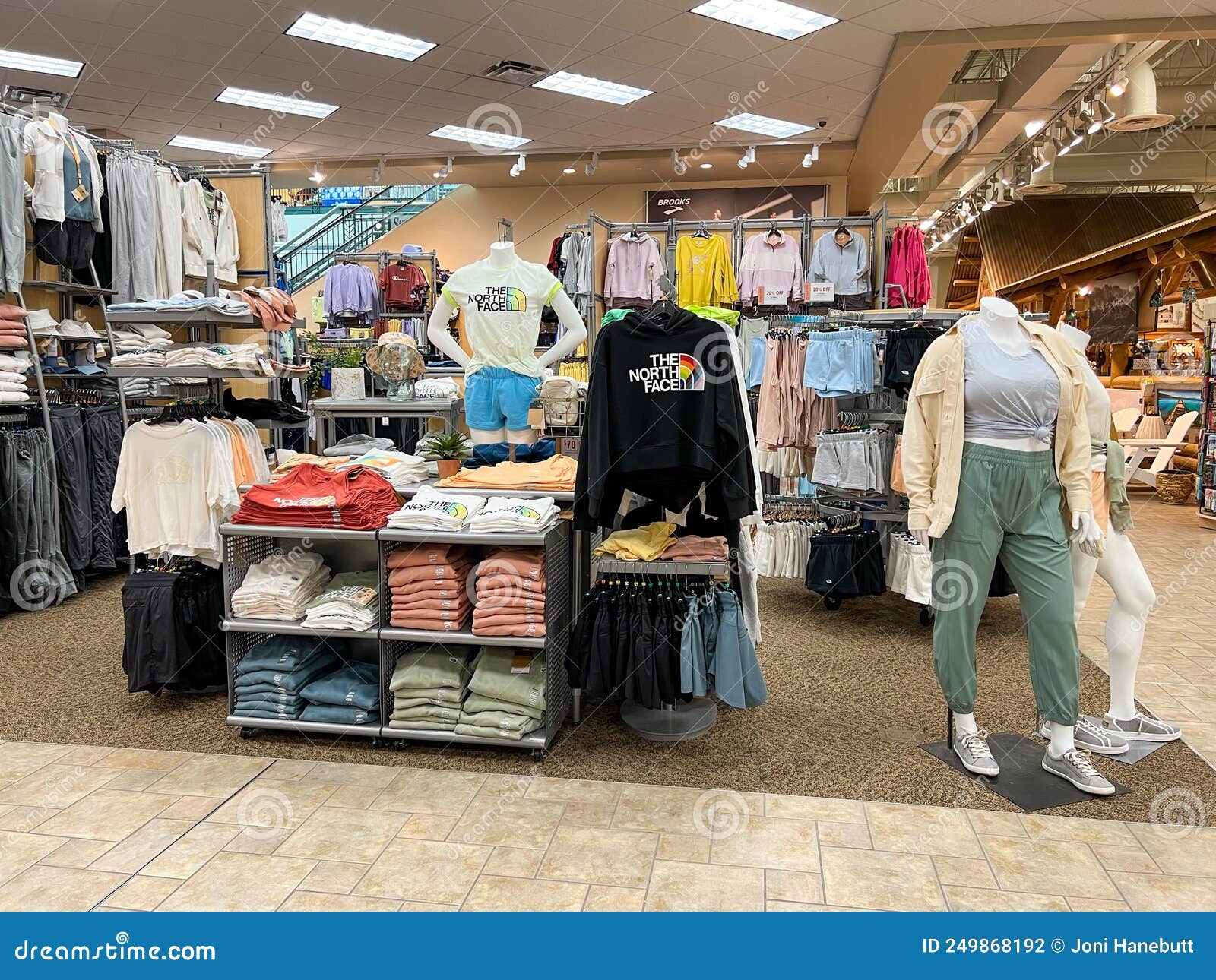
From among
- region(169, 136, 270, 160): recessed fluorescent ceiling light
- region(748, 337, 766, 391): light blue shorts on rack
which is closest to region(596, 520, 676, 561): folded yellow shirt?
region(748, 337, 766, 391): light blue shorts on rack

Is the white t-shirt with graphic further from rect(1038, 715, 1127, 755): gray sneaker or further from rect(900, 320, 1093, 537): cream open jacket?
rect(1038, 715, 1127, 755): gray sneaker

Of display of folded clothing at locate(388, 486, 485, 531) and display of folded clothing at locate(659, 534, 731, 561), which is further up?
display of folded clothing at locate(388, 486, 485, 531)

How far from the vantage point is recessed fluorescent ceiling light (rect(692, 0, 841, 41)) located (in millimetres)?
7148

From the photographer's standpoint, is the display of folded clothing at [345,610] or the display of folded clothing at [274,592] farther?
the display of folded clothing at [274,592]

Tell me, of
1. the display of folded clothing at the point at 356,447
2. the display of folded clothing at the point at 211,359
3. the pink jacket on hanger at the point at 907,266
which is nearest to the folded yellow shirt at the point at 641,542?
the display of folded clothing at the point at 356,447

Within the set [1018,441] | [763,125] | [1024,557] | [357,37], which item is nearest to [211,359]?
[1018,441]

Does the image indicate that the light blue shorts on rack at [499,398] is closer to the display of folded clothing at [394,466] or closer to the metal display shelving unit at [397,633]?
the display of folded clothing at [394,466]

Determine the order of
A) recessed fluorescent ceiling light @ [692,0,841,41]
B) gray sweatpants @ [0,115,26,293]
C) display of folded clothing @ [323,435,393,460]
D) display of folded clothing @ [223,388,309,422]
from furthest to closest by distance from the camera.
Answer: recessed fluorescent ceiling light @ [692,0,841,41], gray sweatpants @ [0,115,26,293], display of folded clothing @ [223,388,309,422], display of folded clothing @ [323,435,393,460]

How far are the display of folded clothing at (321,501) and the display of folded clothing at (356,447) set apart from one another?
42 cm

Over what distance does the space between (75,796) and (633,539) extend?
85.7 inches

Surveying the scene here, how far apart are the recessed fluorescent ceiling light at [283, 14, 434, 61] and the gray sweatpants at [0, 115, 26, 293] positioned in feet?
8.70

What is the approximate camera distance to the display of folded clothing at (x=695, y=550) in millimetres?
3400

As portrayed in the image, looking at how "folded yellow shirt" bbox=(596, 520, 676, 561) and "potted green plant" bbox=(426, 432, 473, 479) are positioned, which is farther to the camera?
"potted green plant" bbox=(426, 432, 473, 479)

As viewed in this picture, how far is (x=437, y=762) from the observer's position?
343 cm
